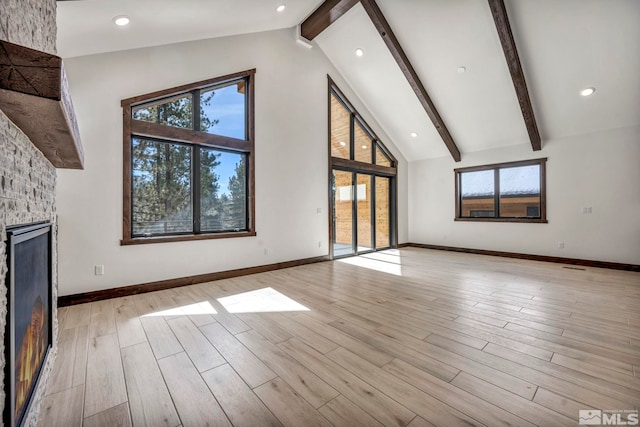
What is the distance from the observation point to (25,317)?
1.33 m

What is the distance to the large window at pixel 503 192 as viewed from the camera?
19.1 ft

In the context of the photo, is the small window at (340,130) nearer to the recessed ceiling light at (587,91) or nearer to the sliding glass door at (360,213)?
the sliding glass door at (360,213)

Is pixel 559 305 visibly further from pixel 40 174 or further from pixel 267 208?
pixel 40 174

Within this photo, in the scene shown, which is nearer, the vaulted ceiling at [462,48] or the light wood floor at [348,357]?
the light wood floor at [348,357]

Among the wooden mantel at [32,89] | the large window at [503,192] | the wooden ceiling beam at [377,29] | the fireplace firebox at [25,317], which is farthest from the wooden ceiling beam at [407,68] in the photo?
the fireplace firebox at [25,317]

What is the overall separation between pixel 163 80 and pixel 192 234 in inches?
85.0

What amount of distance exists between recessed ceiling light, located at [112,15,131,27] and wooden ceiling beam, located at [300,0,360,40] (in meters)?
3.14

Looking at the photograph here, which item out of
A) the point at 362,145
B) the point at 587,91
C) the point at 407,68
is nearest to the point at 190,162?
the point at 362,145

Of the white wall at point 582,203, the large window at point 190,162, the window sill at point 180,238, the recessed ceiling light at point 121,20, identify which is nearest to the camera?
the recessed ceiling light at point 121,20

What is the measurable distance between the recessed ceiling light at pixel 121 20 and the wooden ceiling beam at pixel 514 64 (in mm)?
4565

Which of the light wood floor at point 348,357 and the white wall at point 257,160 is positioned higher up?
the white wall at point 257,160

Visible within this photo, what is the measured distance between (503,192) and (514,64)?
293 centimetres

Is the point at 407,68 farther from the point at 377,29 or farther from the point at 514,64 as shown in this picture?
the point at 514,64

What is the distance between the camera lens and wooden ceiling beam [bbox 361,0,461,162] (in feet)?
15.2
